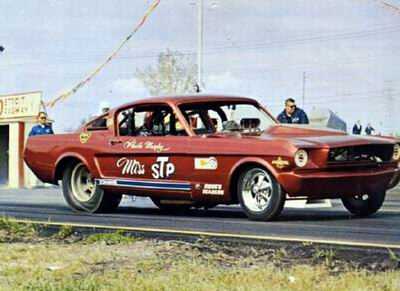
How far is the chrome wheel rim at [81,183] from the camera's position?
11664 mm

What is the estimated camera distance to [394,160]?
1012 centimetres

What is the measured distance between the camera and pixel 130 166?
35.9 ft

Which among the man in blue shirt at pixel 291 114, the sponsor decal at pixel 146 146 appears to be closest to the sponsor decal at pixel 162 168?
the sponsor decal at pixel 146 146

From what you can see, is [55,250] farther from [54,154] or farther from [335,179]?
[54,154]

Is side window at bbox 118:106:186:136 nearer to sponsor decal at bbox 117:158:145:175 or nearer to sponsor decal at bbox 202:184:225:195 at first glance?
sponsor decal at bbox 117:158:145:175

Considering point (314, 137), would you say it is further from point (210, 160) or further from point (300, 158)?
point (210, 160)

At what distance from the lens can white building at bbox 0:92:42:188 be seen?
3144 cm

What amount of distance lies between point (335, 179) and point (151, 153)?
92.7 inches

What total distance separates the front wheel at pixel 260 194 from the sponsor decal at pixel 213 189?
0.74ft

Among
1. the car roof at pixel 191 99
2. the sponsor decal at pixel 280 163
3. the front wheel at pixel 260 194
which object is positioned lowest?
the front wheel at pixel 260 194

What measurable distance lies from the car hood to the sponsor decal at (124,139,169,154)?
1267 mm

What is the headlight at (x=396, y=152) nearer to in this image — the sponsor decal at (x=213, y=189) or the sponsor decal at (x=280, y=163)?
the sponsor decal at (x=280, y=163)

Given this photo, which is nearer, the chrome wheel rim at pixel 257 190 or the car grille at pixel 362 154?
the car grille at pixel 362 154

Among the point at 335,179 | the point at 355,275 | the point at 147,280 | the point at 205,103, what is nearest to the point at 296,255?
the point at 355,275
